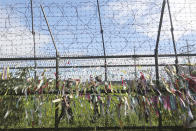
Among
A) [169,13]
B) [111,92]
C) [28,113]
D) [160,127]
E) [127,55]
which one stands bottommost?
[160,127]

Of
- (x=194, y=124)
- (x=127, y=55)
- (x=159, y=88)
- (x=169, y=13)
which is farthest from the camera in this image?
(x=169, y=13)

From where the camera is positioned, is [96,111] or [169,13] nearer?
[96,111]

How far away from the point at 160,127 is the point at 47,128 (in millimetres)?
1894

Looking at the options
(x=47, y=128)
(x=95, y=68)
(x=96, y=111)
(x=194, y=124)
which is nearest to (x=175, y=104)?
(x=194, y=124)

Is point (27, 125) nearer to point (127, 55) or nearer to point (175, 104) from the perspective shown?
point (127, 55)

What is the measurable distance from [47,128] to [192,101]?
241 cm

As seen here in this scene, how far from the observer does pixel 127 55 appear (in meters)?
3.39

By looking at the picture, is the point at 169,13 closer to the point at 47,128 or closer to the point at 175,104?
the point at 175,104

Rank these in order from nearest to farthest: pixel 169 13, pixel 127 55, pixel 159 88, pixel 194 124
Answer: pixel 194 124 < pixel 159 88 < pixel 127 55 < pixel 169 13

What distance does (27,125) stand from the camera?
3.10m

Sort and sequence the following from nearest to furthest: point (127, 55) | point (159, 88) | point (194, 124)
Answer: point (194, 124) → point (159, 88) → point (127, 55)

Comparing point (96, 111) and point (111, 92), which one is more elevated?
point (111, 92)

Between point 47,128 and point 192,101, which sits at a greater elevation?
point 192,101

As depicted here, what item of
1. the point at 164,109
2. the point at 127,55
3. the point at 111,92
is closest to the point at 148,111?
the point at 164,109
